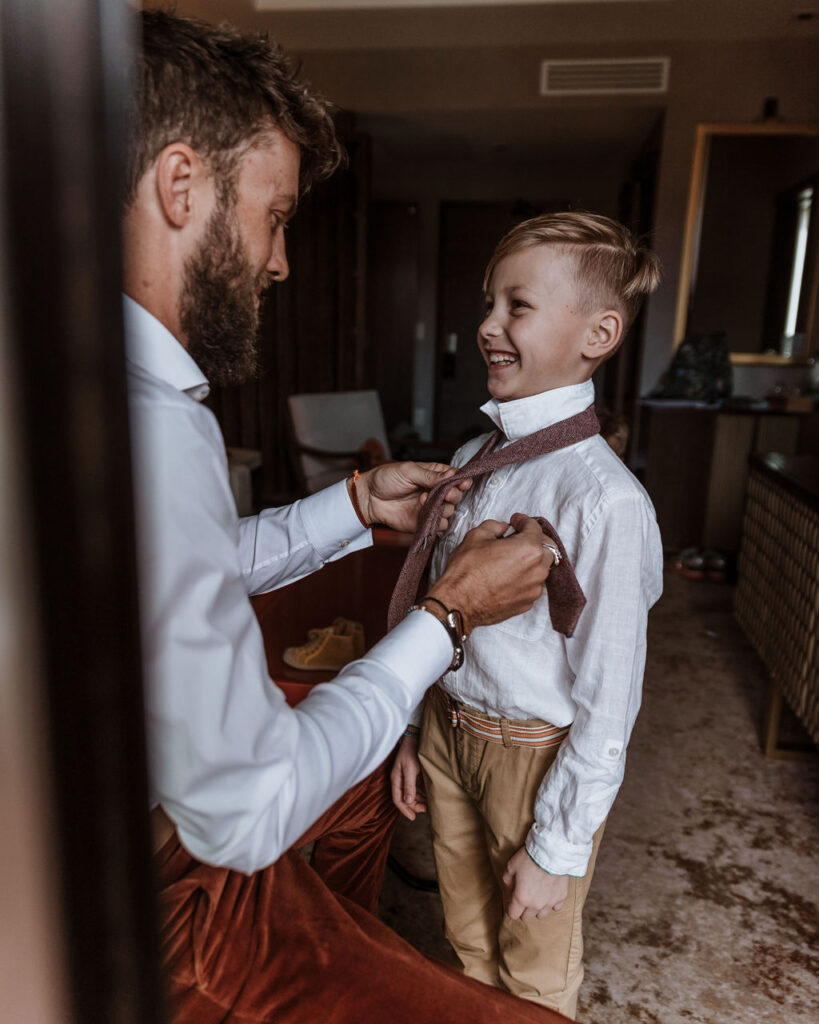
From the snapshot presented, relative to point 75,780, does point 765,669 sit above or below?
below

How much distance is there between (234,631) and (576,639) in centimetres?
51

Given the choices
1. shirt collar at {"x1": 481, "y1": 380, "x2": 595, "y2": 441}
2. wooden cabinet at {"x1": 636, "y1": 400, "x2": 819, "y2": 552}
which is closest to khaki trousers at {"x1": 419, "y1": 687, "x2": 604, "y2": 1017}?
shirt collar at {"x1": 481, "y1": 380, "x2": 595, "y2": 441}

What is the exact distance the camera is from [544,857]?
92cm

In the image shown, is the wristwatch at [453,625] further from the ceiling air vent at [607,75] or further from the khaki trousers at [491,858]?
the ceiling air vent at [607,75]

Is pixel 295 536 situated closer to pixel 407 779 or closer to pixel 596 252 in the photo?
pixel 407 779

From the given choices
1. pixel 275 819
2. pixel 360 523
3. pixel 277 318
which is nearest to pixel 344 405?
pixel 277 318

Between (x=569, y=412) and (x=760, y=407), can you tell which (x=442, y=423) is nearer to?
(x=760, y=407)

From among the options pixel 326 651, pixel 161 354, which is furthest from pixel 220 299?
pixel 326 651

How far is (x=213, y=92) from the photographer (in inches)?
25.7

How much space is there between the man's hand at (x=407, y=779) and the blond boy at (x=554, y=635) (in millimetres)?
81

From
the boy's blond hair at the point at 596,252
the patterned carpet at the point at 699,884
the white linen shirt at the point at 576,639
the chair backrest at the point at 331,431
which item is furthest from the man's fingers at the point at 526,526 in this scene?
the chair backrest at the point at 331,431

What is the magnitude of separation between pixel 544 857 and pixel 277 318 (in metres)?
4.39

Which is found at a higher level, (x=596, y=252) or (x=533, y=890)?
(x=596, y=252)

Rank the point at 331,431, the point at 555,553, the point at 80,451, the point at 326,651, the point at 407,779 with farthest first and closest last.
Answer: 1. the point at 331,431
2. the point at 326,651
3. the point at 407,779
4. the point at 555,553
5. the point at 80,451
